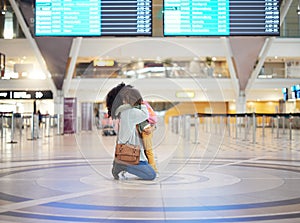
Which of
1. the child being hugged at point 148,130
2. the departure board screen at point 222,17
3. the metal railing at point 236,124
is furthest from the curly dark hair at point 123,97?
the metal railing at point 236,124

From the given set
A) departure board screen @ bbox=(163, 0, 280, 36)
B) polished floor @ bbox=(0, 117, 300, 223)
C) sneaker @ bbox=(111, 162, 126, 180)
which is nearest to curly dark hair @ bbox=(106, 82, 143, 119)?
sneaker @ bbox=(111, 162, 126, 180)

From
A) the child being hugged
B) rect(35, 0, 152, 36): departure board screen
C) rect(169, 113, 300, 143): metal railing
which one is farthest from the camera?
rect(169, 113, 300, 143): metal railing

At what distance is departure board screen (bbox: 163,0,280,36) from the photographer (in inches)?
394

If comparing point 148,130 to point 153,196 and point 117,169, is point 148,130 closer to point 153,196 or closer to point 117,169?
point 117,169

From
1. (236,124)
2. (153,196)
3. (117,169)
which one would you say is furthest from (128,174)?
(236,124)

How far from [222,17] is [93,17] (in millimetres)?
2877

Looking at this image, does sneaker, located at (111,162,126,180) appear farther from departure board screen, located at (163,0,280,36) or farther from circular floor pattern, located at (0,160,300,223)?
departure board screen, located at (163,0,280,36)

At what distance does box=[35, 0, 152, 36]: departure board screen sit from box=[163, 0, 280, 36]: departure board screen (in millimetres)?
622

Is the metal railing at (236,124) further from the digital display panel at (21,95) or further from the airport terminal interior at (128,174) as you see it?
the digital display panel at (21,95)

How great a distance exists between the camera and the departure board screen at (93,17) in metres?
9.96

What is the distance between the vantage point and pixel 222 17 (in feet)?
33.1

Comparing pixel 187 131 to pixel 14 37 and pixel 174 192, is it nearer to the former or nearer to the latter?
pixel 174 192

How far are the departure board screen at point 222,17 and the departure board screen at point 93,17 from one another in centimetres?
62

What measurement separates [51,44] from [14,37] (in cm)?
781
